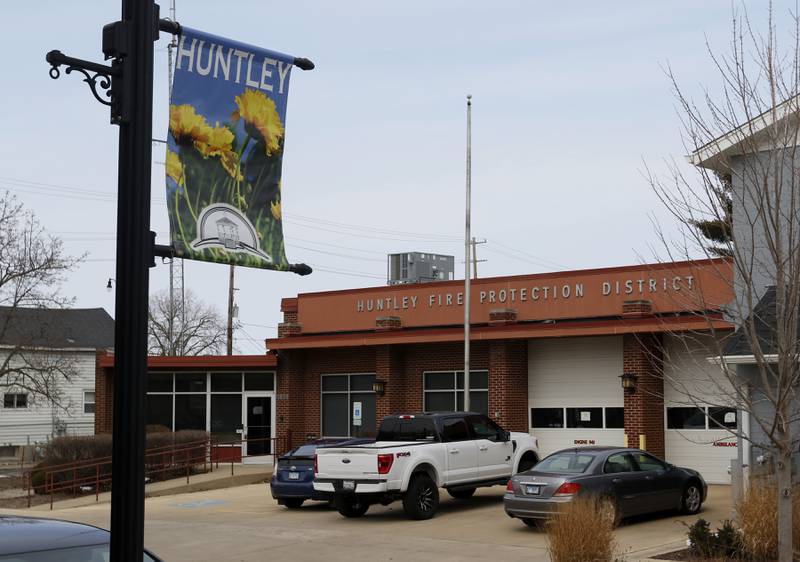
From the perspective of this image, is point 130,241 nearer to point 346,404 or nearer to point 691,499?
point 691,499

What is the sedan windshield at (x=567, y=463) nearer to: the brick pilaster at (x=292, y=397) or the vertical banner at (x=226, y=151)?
the vertical banner at (x=226, y=151)

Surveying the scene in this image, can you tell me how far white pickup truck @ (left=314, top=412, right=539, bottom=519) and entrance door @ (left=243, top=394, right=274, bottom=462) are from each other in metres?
13.5

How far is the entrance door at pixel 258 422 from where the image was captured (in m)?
34.3

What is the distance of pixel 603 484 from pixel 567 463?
0.78m

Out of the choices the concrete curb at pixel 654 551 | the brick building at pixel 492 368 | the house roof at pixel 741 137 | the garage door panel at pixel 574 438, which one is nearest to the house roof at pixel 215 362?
the brick building at pixel 492 368

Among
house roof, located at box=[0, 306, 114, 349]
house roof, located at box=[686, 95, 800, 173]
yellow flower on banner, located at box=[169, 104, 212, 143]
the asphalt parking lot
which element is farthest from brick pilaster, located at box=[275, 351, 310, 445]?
yellow flower on banner, located at box=[169, 104, 212, 143]

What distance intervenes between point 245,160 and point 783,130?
7861 millimetres

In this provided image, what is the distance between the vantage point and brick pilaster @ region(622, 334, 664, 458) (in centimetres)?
2595

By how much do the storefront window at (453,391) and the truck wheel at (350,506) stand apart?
920 cm

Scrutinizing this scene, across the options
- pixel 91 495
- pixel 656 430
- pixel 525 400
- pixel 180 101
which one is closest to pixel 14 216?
pixel 91 495

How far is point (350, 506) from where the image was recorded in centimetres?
2048

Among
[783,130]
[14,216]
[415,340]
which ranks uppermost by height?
[14,216]

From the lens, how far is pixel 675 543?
15.8m

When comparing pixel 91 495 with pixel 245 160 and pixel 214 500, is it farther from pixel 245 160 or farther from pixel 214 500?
pixel 245 160
